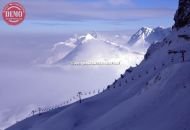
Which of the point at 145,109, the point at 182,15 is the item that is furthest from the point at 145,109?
the point at 182,15

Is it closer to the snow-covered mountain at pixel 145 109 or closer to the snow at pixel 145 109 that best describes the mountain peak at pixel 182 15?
the snow-covered mountain at pixel 145 109

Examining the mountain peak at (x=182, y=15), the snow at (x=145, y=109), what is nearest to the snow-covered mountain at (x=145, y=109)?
the snow at (x=145, y=109)

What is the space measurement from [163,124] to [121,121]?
6894mm

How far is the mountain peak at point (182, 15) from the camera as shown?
9122cm

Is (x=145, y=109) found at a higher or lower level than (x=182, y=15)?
lower

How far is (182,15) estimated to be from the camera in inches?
3659

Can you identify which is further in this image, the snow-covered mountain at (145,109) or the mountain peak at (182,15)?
the mountain peak at (182,15)

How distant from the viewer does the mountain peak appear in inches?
3592

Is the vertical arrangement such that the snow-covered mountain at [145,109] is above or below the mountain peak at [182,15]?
below

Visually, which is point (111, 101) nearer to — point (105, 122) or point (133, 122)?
point (105, 122)

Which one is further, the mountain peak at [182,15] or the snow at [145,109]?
the mountain peak at [182,15]

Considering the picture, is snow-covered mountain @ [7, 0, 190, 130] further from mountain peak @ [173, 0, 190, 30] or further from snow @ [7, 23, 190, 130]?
mountain peak @ [173, 0, 190, 30]

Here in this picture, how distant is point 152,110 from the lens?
43.4 metres

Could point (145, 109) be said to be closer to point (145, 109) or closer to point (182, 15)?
point (145, 109)
